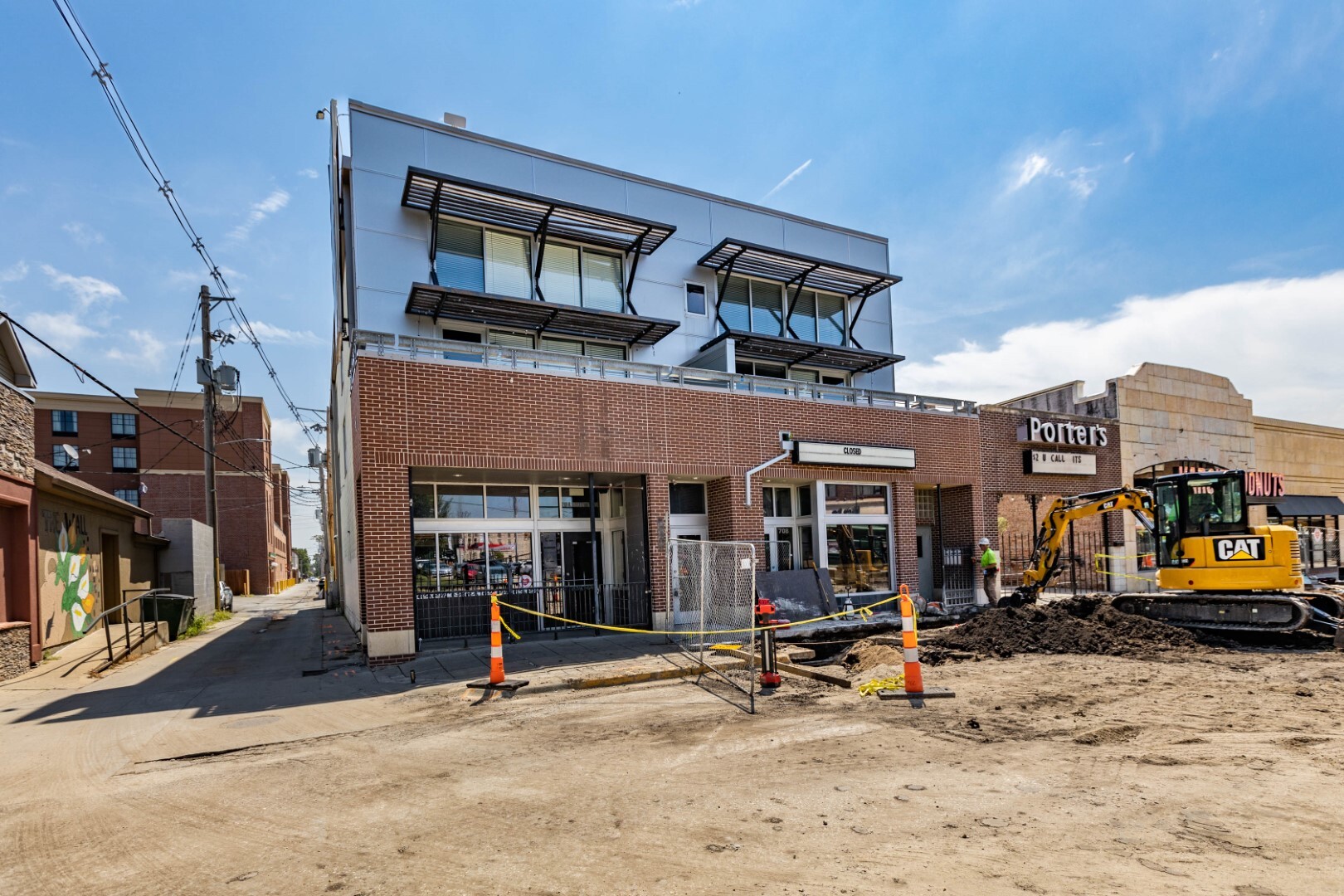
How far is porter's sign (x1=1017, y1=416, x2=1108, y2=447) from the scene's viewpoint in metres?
22.8

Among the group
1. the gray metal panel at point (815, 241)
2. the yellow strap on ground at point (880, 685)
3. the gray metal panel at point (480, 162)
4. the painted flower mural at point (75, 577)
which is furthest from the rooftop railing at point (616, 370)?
the painted flower mural at point (75, 577)

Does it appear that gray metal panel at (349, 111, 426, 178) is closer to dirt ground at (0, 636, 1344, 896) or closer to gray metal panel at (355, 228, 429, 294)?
gray metal panel at (355, 228, 429, 294)

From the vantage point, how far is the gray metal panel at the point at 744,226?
71.2ft

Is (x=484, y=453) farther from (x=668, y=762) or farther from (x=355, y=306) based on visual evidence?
(x=668, y=762)

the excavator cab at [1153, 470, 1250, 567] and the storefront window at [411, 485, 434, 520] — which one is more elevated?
the storefront window at [411, 485, 434, 520]

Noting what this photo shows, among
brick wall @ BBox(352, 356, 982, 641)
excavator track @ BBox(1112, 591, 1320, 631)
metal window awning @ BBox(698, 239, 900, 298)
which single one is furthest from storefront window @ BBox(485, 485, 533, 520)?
excavator track @ BBox(1112, 591, 1320, 631)

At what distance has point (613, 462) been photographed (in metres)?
15.3

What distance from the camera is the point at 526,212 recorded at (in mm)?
17516

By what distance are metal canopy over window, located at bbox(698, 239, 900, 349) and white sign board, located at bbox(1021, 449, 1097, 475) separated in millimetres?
6488

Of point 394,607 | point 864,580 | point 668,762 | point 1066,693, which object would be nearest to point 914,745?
point 668,762

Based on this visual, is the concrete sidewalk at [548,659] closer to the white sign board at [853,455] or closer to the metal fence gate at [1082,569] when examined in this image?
the white sign board at [853,455]

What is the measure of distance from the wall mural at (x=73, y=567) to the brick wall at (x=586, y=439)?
Answer: 7.51 metres

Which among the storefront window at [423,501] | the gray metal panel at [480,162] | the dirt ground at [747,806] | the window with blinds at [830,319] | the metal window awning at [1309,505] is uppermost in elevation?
the gray metal panel at [480,162]

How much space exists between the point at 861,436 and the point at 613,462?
715cm
